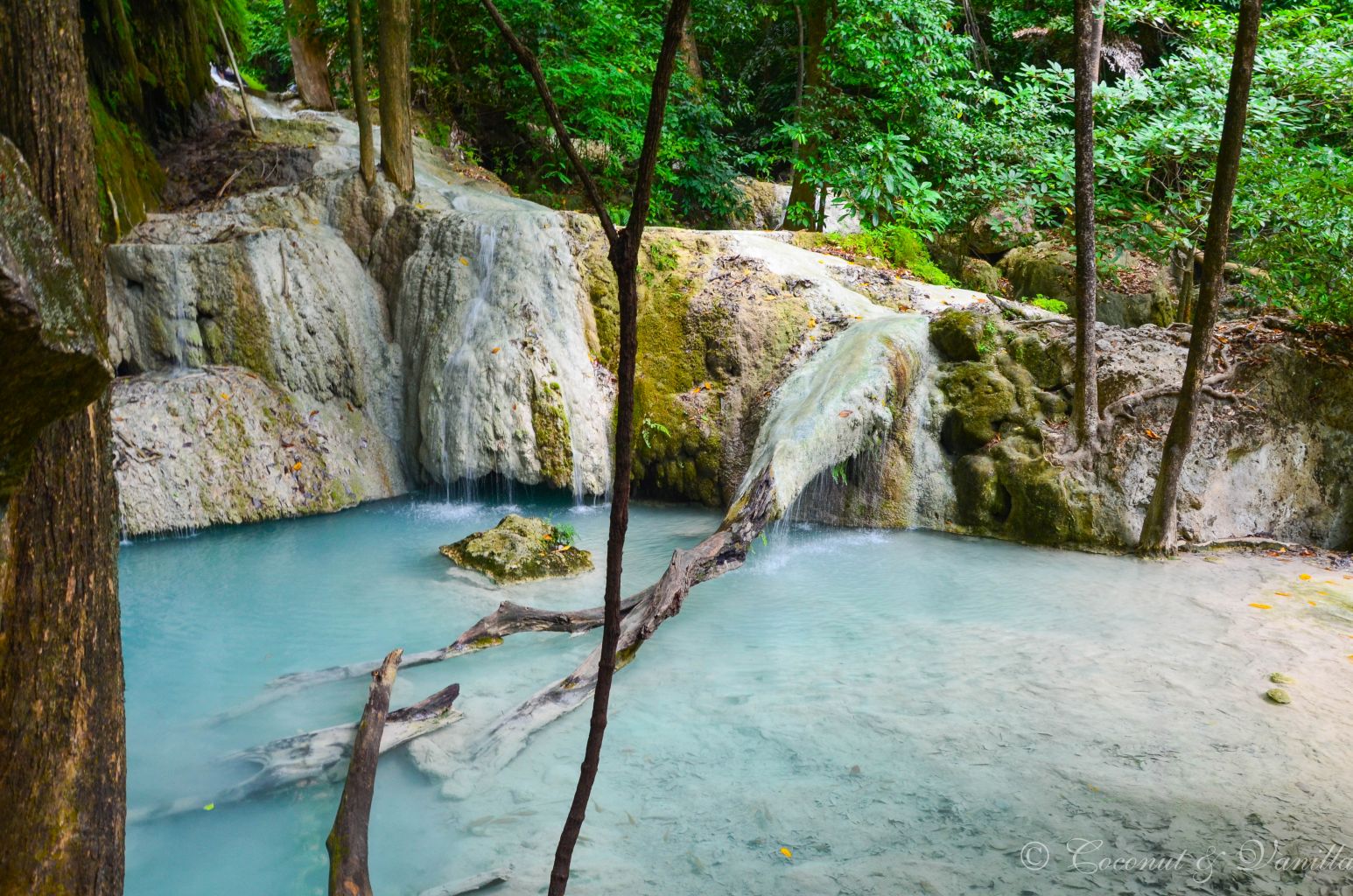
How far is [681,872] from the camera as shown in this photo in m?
2.68

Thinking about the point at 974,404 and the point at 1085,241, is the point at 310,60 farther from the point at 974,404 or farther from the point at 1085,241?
the point at 1085,241

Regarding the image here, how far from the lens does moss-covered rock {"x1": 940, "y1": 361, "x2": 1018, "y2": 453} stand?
6.95 m

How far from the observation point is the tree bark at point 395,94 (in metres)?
9.39

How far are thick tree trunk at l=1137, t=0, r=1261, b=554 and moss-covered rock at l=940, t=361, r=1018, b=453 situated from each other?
1.31 m

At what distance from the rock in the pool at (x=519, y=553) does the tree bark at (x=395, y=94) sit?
5540 millimetres

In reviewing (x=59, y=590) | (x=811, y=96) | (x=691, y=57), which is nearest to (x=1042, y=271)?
(x=811, y=96)

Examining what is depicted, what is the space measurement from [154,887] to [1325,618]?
5.82m

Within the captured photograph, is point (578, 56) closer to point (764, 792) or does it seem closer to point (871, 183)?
point (871, 183)

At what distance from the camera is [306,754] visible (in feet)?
11.2

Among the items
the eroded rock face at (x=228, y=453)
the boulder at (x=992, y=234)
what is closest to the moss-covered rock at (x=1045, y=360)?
the boulder at (x=992, y=234)

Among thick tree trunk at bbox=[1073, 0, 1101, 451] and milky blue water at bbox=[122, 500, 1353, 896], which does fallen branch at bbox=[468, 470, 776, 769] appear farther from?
thick tree trunk at bbox=[1073, 0, 1101, 451]

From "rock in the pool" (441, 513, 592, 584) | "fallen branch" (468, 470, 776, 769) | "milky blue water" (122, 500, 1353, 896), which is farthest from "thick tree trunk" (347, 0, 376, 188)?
"fallen branch" (468, 470, 776, 769)

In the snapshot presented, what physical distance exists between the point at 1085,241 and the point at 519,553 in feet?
15.8

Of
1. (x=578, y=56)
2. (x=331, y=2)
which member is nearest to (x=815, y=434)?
(x=578, y=56)
